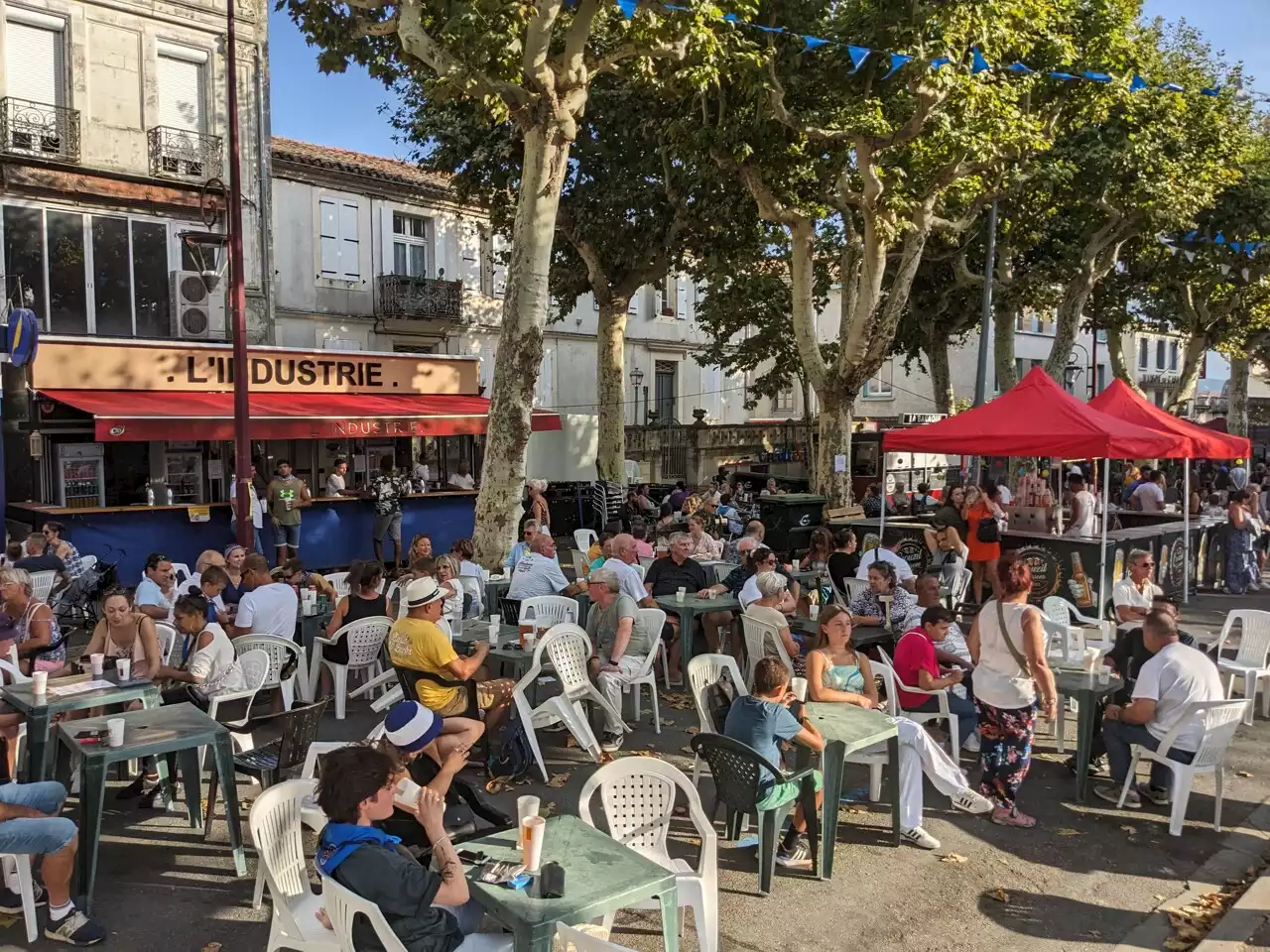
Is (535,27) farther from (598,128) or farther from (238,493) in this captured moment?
(598,128)

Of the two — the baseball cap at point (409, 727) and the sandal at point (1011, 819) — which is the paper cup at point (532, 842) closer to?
the baseball cap at point (409, 727)

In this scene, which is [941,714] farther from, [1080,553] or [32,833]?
[1080,553]

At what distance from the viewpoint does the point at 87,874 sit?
4.71m

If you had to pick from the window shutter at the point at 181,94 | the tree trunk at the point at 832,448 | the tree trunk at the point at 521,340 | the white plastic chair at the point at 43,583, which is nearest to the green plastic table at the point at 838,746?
the tree trunk at the point at 521,340

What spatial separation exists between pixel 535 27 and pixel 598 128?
8.18 meters

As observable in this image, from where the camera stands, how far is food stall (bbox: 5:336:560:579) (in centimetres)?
1331

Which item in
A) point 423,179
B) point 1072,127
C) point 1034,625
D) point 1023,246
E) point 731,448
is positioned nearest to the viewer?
point 1034,625

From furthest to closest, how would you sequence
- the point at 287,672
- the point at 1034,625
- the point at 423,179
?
the point at 423,179, the point at 287,672, the point at 1034,625

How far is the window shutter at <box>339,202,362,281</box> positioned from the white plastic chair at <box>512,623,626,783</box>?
17.4m

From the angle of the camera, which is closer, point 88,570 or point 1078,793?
point 1078,793

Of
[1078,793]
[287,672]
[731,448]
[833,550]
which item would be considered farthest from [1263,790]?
[731,448]

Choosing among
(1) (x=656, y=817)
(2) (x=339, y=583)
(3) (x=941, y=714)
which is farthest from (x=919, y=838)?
(2) (x=339, y=583)

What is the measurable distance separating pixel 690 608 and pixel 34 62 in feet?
48.5

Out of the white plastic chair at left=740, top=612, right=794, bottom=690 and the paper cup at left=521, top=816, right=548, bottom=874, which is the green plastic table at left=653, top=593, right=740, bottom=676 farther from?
the paper cup at left=521, top=816, right=548, bottom=874
